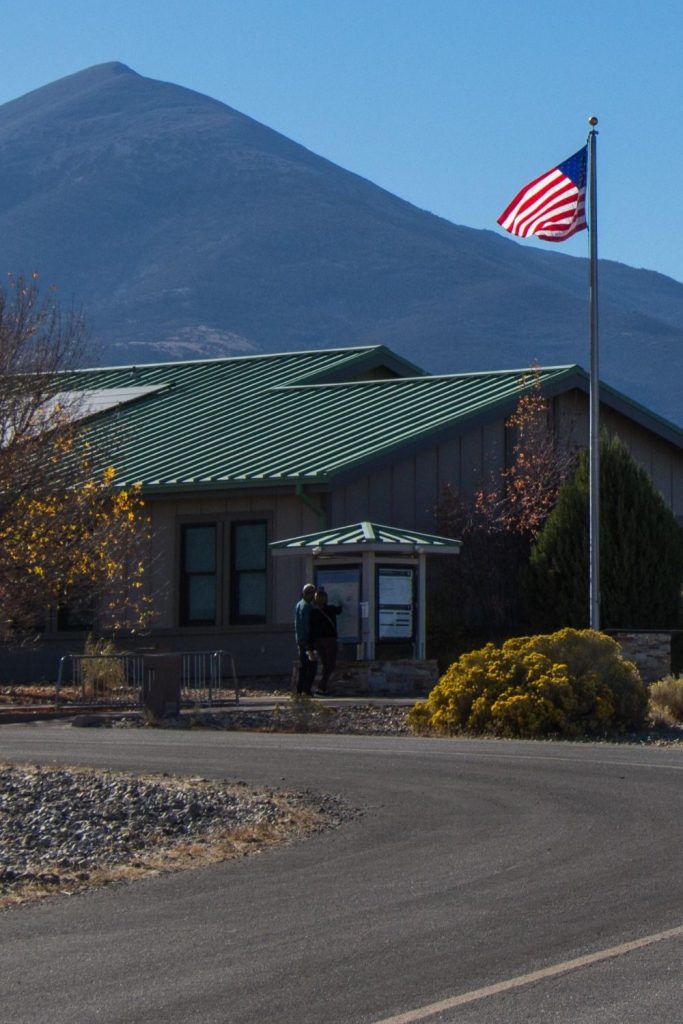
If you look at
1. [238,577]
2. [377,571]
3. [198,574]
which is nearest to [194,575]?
[198,574]

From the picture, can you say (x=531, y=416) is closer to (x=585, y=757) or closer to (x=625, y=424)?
(x=625, y=424)

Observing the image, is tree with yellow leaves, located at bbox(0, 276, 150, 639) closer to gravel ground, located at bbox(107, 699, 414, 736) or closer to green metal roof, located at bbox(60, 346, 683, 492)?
green metal roof, located at bbox(60, 346, 683, 492)

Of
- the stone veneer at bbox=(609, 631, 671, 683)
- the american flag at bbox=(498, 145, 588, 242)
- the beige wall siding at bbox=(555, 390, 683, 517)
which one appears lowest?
the stone veneer at bbox=(609, 631, 671, 683)

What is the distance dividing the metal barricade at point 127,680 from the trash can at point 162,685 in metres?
0.46

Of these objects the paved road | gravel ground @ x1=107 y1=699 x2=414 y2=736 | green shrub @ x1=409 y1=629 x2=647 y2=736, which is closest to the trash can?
gravel ground @ x1=107 y1=699 x2=414 y2=736

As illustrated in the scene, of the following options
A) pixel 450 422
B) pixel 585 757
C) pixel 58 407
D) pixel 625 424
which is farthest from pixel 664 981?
pixel 625 424

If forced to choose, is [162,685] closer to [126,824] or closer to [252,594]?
[252,594]

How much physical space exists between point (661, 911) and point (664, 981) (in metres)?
1.56

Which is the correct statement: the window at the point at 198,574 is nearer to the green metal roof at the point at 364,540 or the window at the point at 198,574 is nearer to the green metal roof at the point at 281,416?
the green metal roof at the point at 281,416

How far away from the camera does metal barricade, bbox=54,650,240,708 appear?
25984mm

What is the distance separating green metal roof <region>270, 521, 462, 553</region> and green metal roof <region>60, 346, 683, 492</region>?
69.1 inches

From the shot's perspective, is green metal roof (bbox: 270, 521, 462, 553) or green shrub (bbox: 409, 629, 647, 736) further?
green metal roof (bbox: 270, 521, 462, 553)

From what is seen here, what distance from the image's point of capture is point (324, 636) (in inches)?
A: 1044

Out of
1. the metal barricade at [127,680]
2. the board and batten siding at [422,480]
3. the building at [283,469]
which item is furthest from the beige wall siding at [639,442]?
the metal barricade at [127,680]
